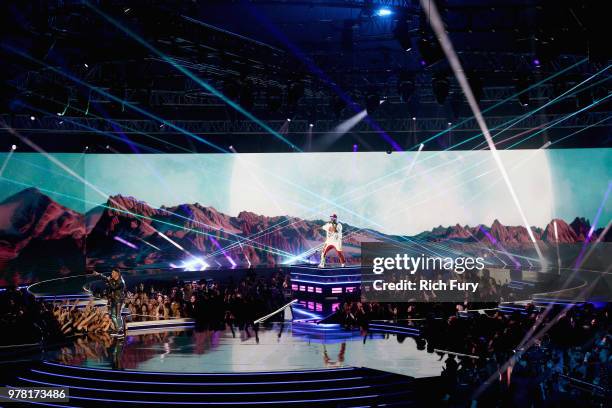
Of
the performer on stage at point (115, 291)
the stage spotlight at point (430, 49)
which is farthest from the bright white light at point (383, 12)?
the performer on stage at point (115, 291)

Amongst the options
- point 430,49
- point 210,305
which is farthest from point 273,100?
point 430,49

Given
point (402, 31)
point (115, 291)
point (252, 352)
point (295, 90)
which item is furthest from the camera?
point (295, 90)

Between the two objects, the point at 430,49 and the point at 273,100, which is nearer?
the point at 430,49

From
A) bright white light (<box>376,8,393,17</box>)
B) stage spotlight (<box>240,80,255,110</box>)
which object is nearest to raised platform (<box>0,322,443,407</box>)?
stage spotlight (<box>240,80,255,110</box>)

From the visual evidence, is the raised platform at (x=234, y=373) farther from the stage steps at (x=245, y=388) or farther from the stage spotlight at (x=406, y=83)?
the stage spotlight at (x=406, y=83)

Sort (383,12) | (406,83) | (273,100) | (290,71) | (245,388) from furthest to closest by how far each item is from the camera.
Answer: (273,100)
(290,71)
(406,83)
(383,12)
(245,388)

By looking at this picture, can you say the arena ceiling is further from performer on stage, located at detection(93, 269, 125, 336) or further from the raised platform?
the raised platform

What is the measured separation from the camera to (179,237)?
20078 mm

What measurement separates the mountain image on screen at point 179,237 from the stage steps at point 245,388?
387 inches

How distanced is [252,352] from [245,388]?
206 centimetres

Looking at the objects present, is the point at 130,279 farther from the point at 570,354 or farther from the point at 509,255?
the point at 570,354

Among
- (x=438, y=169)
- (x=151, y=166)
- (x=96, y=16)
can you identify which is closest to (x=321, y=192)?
(x=438, y=169)

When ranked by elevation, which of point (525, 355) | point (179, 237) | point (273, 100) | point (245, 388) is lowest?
point (245, 388)

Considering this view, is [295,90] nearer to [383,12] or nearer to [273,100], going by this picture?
[273,100]
